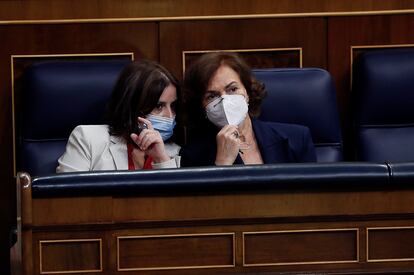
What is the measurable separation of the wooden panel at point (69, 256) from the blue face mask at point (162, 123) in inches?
19.7

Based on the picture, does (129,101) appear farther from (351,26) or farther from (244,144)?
(351,26)

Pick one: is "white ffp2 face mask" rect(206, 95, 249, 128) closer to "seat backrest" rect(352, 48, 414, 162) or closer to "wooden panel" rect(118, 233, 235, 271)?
"seat backrest" rect(352, 48, 414, 162)

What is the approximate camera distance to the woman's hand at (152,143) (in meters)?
1.64

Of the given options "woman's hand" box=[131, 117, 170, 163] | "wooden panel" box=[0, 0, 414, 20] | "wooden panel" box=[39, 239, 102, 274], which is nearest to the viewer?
"wooden panel" box=[39, 239, 102, 274]

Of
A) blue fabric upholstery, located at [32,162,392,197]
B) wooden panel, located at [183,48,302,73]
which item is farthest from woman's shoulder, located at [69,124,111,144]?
blue fabric upholstery, located at [32,162,392,197]

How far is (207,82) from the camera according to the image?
5.61 ft

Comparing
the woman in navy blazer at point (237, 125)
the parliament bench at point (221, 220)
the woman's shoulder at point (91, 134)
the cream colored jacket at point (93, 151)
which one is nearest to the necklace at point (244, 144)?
the woman in navy blazer at point (237, 125)

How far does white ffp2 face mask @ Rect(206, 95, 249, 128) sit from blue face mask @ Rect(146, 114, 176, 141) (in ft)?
0.24

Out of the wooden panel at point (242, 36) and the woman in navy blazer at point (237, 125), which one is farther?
the wooden panel at point (242, 36)

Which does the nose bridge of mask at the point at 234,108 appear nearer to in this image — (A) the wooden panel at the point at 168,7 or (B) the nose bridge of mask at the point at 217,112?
(B) the nose bridge of mask at the point at 217,112

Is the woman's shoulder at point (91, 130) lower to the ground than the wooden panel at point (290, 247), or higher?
higher

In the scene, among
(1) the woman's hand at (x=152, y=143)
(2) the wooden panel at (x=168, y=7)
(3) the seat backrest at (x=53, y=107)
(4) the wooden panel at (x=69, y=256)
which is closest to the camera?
(4) the wooden panel at (x=69, y=256)

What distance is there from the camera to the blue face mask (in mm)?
1691

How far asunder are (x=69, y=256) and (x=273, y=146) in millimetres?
601
